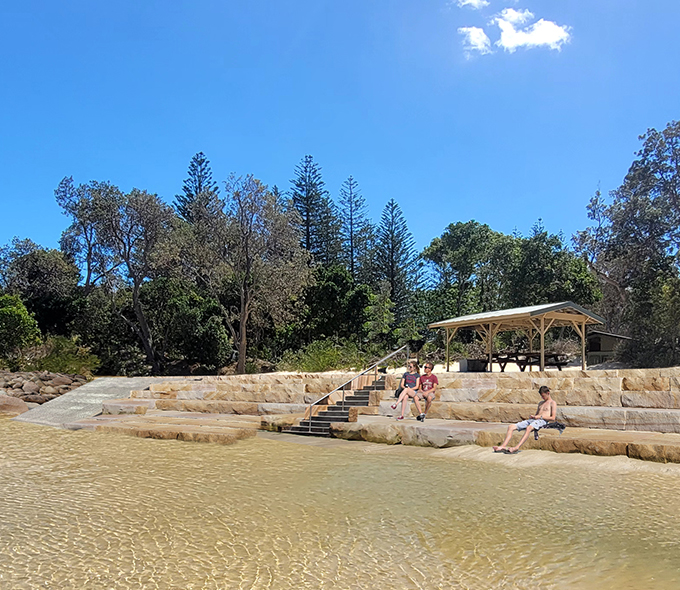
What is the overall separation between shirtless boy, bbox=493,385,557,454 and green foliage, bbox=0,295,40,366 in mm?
13677

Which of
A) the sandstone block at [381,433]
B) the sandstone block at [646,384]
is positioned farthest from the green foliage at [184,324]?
the sandstone block at [646,384]

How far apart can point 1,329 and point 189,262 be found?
6.26 m

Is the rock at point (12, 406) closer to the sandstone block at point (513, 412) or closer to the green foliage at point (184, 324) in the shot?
the green foliage at point (184, 324)

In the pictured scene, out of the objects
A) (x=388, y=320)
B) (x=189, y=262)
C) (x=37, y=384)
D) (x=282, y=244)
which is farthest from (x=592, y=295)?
(x=37, y=384)

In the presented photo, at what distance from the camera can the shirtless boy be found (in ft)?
20.0

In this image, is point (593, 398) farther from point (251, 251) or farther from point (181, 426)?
point (251, 251)

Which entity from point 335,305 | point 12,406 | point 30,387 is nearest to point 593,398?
point 12,406

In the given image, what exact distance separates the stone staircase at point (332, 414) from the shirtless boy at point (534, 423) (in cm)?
283

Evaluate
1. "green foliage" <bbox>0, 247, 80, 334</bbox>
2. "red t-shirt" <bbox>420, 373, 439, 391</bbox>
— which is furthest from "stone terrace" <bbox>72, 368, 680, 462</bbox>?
"green foliage" <bbox>0, 247, 80, 334</bbox>

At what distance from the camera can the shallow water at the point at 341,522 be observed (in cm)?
308

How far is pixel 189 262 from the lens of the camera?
19328 millimetres

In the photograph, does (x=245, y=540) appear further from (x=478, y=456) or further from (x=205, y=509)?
(x=478, y=456)

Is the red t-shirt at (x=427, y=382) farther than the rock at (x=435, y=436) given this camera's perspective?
Yes

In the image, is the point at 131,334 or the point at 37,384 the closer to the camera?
the point at 37,384
